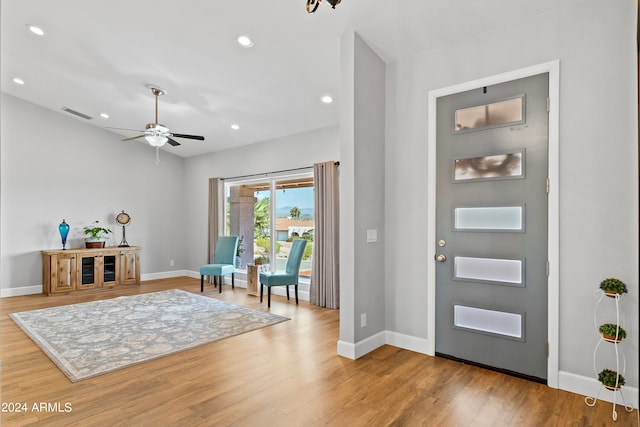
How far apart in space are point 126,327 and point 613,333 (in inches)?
185

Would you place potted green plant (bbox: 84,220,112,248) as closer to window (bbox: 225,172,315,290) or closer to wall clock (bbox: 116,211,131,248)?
wall clock (bbox: 116,211,131,248)

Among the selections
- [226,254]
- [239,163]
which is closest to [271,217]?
[226,254]

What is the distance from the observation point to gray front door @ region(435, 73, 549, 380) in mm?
2785

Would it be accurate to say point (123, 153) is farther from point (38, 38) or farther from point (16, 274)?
point (38, 38)

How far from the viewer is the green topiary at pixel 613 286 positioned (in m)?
2.27

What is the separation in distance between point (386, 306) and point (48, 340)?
142 inches

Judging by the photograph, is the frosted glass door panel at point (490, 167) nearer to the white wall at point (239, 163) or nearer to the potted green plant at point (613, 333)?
the potted green plant at point (613, 333)

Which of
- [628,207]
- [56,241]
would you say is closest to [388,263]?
[628,207]

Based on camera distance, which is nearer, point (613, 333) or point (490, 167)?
point (613, 333)

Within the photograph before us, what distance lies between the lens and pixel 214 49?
3770 mm

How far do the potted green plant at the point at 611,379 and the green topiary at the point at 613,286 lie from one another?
1.77 feet

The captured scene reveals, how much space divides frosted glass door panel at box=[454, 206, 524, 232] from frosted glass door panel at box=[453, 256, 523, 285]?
28cm

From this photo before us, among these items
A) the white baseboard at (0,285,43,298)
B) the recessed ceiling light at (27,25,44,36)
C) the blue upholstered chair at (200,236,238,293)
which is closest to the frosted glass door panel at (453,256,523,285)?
the blue upholstered chair at (200,236,238,293)

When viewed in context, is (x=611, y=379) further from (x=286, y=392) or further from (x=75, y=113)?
(x=75, y=113)
